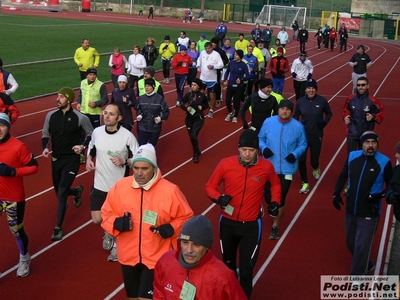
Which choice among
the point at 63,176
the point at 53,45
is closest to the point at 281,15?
the point at 53,45

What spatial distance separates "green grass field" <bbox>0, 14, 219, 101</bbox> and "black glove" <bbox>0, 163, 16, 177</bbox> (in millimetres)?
13387

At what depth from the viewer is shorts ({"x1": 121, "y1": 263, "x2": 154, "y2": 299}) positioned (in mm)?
6363

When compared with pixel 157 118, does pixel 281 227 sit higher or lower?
lower

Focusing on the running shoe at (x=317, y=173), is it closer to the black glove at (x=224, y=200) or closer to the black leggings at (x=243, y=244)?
the black leggings at (x=243, y=244)

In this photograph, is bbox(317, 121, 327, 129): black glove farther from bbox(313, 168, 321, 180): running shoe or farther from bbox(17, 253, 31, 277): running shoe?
bbox(17, 253, 31, 277): running shoe

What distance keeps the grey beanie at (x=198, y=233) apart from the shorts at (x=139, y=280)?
156cm

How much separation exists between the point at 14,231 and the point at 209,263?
4.31 meters

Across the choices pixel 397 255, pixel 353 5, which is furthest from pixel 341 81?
pixel 353 5

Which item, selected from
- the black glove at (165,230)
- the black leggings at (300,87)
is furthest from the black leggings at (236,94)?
the black glove at (165,230)

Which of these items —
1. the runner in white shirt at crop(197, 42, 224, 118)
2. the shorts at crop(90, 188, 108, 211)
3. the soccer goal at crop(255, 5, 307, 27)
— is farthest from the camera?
the soccer goal at crop(255, 5, 307, 27)

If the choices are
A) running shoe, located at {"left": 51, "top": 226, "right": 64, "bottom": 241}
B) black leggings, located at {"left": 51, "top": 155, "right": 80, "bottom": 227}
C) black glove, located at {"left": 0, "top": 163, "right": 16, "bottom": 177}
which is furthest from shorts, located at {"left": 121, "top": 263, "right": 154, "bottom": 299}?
running shoe, located at {"left": 51, "top": 226, "right": 64, "bottom": 241}

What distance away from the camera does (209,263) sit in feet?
16.0

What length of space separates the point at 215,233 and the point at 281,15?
59.9m

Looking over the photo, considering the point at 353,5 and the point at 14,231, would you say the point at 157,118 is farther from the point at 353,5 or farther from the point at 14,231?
the point at 353,5
